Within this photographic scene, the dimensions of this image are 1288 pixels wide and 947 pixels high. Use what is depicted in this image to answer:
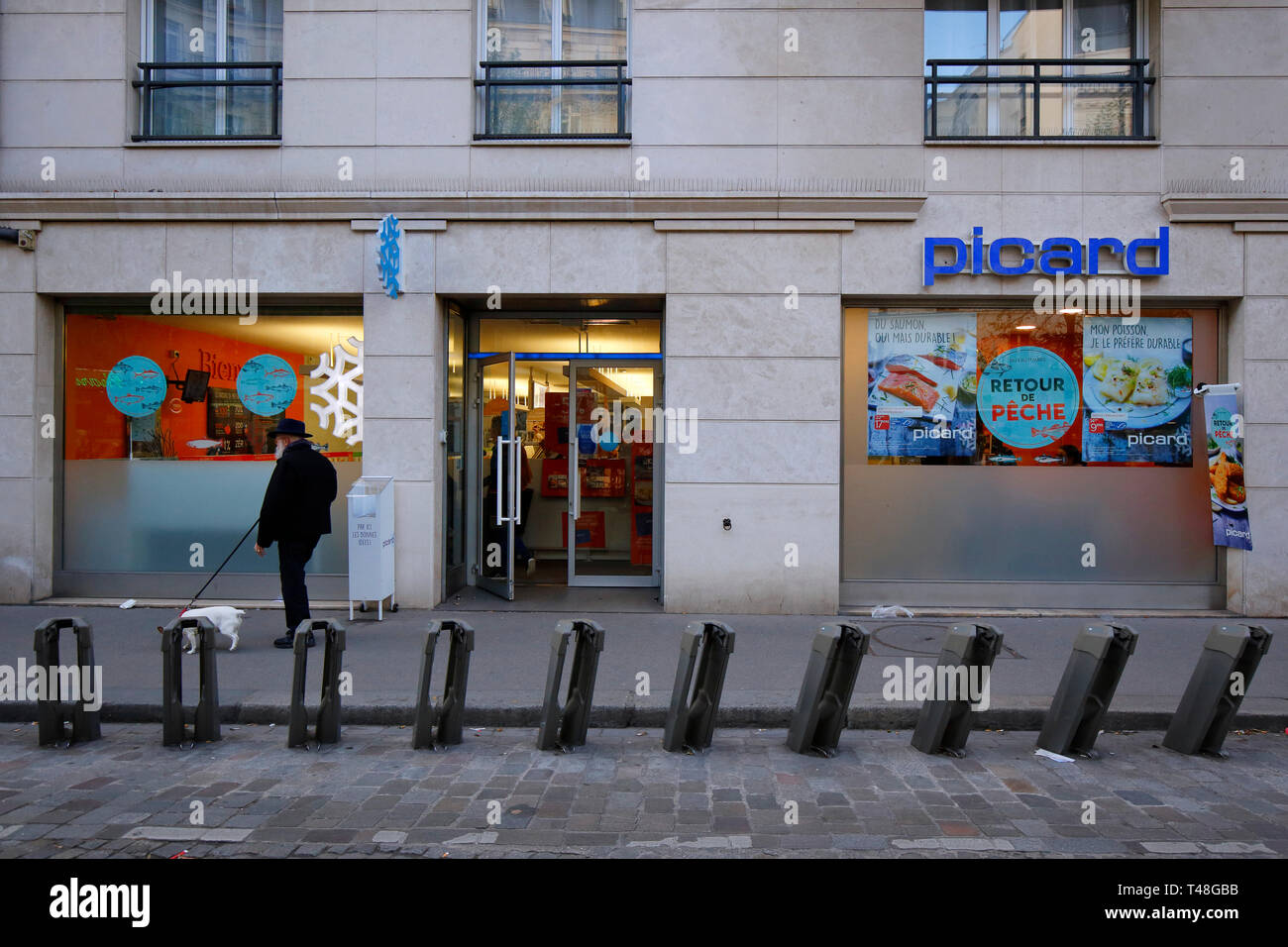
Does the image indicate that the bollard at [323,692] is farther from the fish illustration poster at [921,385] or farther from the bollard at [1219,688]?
the fish illustration poster at [921,385]

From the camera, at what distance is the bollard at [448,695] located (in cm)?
589

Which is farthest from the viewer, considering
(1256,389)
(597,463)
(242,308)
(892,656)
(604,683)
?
(597,463)

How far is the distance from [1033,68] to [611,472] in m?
6.85

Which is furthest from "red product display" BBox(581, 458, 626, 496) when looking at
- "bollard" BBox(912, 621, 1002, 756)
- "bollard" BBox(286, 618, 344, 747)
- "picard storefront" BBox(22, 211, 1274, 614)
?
"bollard" BBox(912, 621, 1002, 756)

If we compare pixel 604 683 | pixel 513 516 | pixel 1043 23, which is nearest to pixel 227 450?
pixel 513 516

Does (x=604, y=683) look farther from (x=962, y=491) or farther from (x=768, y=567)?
(x=962, y=491)

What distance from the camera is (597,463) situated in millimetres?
11594

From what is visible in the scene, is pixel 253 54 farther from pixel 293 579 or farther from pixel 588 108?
pixel 293 579

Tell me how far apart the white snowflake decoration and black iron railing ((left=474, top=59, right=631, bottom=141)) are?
9.73ft

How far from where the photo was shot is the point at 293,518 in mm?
8391

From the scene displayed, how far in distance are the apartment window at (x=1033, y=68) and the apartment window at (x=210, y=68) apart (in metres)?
7.68

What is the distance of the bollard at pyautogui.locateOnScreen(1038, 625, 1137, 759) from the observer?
5.76m

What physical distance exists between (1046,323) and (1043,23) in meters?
3.45

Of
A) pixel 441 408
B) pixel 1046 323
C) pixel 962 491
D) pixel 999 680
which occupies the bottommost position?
pixel 999 680
